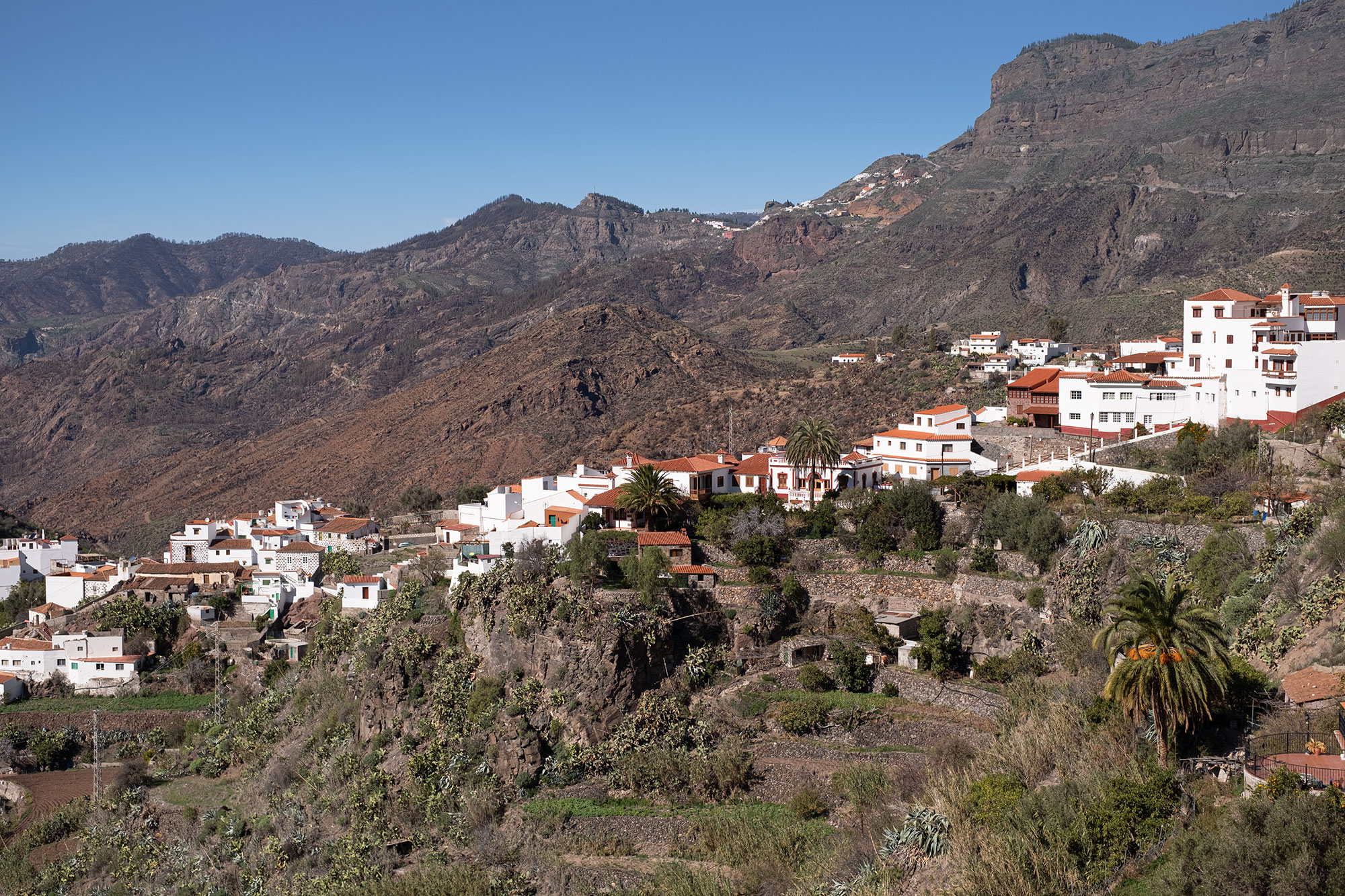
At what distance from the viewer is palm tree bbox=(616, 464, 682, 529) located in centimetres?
3703

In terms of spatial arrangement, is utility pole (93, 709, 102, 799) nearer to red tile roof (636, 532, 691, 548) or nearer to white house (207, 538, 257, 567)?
white house (207, 538, 257, 567)

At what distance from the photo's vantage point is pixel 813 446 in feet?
125

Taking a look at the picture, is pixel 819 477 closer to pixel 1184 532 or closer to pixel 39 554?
pixel 1184 532

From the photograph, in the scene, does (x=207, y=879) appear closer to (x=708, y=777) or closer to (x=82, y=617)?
(x=708, y=777)

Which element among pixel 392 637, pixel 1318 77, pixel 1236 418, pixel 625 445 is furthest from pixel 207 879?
pixel 1318 77

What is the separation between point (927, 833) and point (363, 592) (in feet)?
89.3

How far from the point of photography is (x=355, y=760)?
32.2 metres

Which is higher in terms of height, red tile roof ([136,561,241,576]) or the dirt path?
red tile roof ([136,561,241,576])

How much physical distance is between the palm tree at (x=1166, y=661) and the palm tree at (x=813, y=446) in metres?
18.5

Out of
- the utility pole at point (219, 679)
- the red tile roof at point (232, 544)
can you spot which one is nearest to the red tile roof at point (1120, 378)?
the utility pole at point (219, 679)

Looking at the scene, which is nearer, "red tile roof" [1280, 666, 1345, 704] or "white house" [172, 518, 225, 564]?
"red tile roof" [1280, 666, 1345, 704]

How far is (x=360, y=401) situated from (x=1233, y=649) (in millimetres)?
148445

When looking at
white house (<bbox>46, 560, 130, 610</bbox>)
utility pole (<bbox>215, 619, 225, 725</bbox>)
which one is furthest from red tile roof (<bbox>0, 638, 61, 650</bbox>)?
utility pole (<bbox>215, 619, 225, 725</bbox>)

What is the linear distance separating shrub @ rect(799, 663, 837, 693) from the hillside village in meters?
0.14
